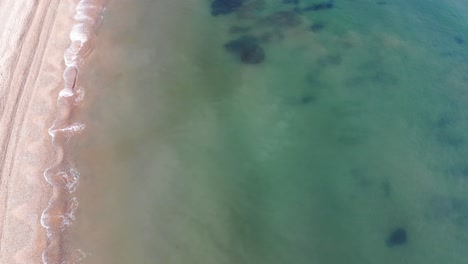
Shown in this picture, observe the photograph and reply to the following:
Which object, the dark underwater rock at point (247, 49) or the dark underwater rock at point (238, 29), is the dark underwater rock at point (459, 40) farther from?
the dark underwater rock at point (238, 29)

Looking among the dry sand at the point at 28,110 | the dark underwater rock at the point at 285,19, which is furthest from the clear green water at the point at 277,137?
the dry sand at the point at 28,110

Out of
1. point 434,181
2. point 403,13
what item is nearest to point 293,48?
point 403,13

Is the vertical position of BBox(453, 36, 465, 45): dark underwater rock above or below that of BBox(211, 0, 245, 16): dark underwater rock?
below

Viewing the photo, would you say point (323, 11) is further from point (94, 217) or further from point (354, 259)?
point (94, 217)

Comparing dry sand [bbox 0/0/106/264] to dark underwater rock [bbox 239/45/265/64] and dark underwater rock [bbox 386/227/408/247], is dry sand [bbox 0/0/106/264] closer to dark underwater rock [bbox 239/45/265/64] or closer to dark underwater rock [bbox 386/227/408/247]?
dark underwater rock [bbox 239/45/265/64]

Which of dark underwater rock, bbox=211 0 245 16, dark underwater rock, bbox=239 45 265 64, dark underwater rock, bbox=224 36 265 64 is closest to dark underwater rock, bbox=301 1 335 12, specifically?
dark underwater rock, bbox=211 0 245 16

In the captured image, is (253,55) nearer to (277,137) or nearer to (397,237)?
(277,137)
